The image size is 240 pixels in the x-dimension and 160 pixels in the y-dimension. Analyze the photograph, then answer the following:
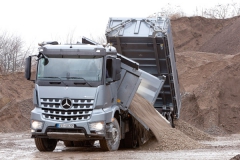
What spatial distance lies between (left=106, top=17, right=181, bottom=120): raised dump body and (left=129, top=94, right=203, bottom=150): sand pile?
1.81 metres

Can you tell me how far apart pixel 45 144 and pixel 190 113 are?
17899 millimetres

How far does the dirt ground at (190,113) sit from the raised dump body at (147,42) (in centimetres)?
244

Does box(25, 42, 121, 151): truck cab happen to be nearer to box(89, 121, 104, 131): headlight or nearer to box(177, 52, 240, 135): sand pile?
box(89, 121, 104, 131): headlight

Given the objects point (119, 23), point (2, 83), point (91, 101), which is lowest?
point (2, 83)

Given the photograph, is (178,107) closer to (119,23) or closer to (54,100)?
(119,23)

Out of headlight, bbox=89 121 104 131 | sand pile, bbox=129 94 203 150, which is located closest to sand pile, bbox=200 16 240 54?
sand pile, bbox=129 94 203 150

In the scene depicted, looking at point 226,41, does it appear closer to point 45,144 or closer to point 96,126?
point 45,144

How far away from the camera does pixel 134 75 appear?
54.0 ft

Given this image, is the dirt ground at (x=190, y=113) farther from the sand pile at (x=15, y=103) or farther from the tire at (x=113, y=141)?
the tire at (x=113, y=141)

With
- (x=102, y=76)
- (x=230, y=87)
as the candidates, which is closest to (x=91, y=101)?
(x=102, y=76)

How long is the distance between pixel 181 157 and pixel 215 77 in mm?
20585

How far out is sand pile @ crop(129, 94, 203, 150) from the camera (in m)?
17.0

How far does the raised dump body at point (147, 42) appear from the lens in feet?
62.0

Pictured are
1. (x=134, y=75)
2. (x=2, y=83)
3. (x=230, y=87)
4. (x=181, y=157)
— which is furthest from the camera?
(x=2, y=83)
